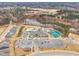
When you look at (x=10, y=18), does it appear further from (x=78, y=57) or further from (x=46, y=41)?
(x=78, y=57)

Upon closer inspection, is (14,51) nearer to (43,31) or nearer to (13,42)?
(13,42)

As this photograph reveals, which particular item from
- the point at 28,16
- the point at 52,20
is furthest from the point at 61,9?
the point at 28,16

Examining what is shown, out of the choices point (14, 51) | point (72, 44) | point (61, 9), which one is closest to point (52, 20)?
point (61, 9)

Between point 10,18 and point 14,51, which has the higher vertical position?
point 10,18

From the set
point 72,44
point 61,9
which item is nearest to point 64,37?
point 72,44

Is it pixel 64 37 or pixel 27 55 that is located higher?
pixel 64 37

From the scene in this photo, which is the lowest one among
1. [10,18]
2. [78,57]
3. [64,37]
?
[78,57]

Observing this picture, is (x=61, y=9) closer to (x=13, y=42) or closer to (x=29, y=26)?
(x=29, y=26)
